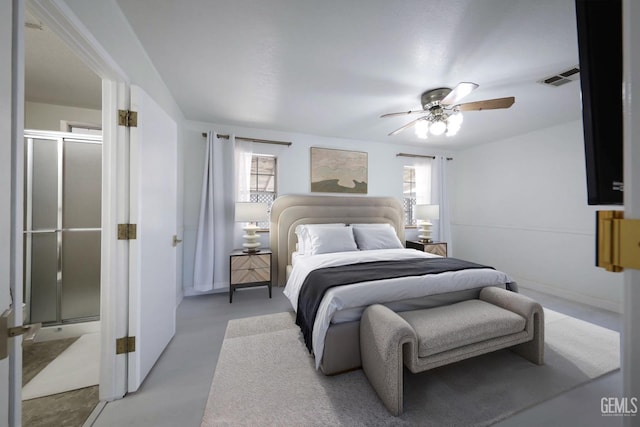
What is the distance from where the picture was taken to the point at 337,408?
1.46 m

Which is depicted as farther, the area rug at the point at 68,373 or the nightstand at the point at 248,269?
the nightstand at the point at 248,269

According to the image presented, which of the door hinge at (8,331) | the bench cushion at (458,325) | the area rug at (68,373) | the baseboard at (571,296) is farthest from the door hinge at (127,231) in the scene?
the baseboard at (571,296)

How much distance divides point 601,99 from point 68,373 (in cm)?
320

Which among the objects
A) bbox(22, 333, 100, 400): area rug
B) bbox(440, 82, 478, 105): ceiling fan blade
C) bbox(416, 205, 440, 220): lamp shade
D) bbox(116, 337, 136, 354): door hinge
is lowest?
bbox(22, 333, 100, 400): area rug

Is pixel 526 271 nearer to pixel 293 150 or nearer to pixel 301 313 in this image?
pixel 301 313

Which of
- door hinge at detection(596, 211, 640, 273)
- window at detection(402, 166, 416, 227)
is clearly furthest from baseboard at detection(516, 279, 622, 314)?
door hinge at detection(596, 211, 640, 273)

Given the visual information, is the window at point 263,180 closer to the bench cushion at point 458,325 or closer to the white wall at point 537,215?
the bench cushion at point 458,325

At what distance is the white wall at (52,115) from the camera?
2.57 metres

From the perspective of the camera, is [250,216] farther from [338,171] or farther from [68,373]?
[68,373]

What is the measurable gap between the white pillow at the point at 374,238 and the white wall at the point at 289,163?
0.96 metres

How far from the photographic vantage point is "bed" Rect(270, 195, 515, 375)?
1734 millimetres

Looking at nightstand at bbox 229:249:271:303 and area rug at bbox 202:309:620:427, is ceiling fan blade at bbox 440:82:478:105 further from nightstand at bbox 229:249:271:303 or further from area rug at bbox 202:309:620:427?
nightstand at bbox 229:249:271:303

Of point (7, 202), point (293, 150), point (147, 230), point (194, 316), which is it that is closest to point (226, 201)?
point (293, 150)

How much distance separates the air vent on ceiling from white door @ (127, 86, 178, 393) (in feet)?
11.4
